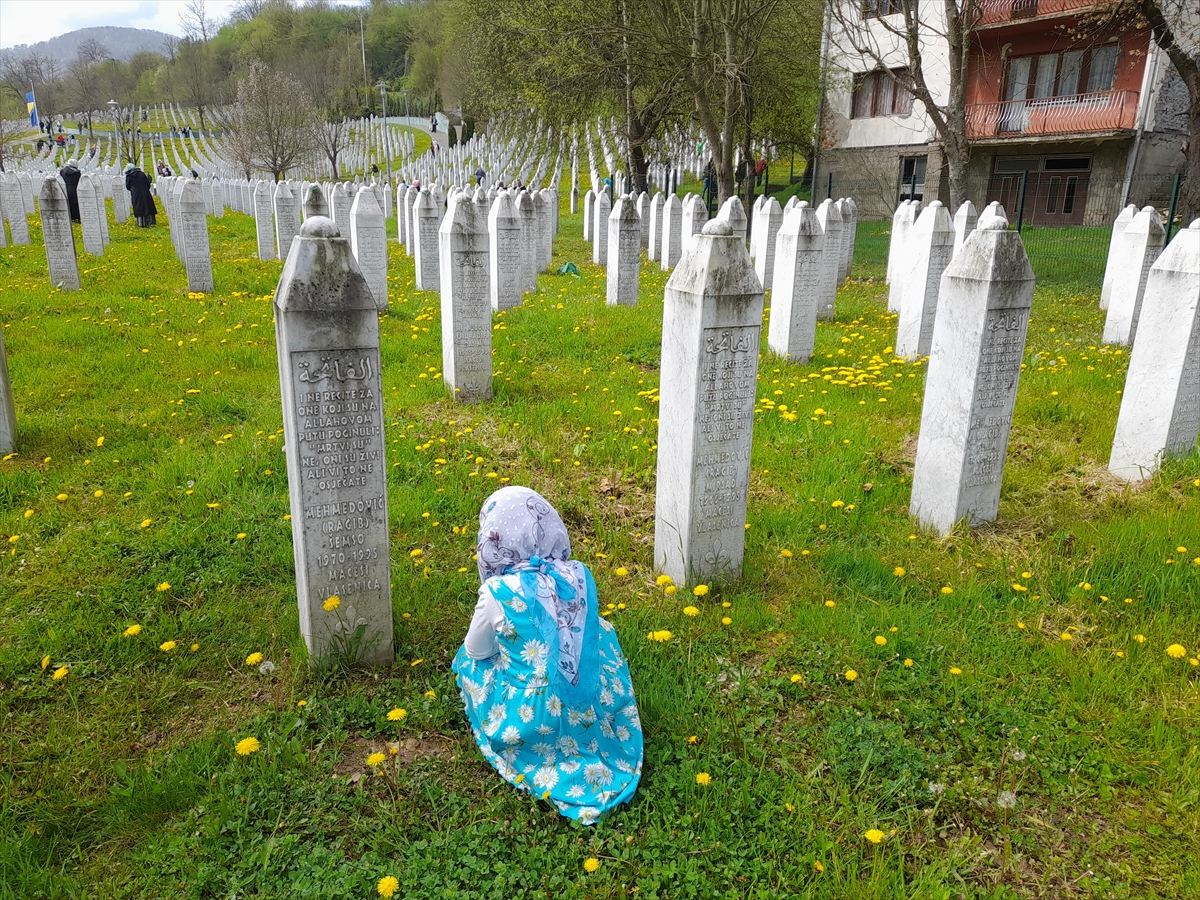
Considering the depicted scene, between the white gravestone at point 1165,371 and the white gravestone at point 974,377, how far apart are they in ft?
5.14

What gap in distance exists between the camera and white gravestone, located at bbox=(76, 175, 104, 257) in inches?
639

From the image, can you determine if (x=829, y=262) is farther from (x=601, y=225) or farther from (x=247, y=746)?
(x=247, y=746)

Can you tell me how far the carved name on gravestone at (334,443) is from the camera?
321 cm

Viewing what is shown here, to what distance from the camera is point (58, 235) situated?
40.1 feet

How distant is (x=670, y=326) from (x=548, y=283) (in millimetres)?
10468

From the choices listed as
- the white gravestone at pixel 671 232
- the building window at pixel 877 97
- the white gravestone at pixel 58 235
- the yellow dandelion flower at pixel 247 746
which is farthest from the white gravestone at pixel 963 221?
the building window at pixel 877 97

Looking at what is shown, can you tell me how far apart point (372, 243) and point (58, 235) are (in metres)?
5.09

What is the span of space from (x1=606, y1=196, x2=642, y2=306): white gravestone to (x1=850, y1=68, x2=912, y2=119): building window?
2013 cm

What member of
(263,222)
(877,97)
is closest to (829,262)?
(263,222)

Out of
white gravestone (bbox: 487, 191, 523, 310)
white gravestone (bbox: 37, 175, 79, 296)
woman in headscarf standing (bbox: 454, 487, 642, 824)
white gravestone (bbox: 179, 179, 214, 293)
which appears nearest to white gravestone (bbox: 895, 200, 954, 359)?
white gravestone (bbox: 487, 191, 523, 310)

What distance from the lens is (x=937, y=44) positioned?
85.0 feet

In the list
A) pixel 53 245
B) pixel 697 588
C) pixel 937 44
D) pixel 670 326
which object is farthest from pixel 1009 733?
pixel 937 44

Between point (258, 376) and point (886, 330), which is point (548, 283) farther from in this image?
point (258, 376)

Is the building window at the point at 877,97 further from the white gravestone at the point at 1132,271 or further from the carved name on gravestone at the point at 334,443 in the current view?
the carved name on gravestone at the point at 334,443
